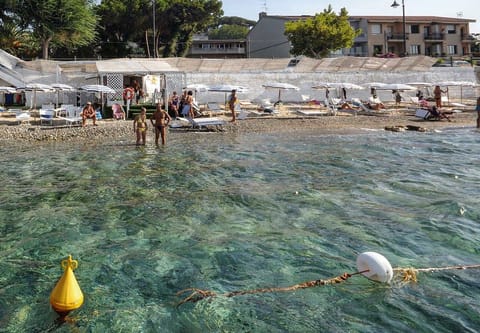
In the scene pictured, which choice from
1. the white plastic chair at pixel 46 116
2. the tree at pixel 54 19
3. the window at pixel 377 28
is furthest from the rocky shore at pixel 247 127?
the window at pixel 377 28

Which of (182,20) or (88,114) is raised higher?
(182,20)

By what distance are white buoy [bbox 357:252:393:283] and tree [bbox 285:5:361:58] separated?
1740 inches

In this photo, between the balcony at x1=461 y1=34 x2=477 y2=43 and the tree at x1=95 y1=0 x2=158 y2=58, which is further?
the balcony at x1=461 y1=34 x2=477 y2=43

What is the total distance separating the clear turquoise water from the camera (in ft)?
15.0

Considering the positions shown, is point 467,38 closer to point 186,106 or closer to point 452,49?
point 452,49

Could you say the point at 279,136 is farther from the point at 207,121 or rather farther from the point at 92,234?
the point at 92,234

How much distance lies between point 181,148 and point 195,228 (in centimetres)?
878

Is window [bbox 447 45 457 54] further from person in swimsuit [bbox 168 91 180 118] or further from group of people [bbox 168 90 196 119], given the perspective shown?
person in swimsuit [bbox 168 91 180 118]

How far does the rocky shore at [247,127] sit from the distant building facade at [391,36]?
1662 inches

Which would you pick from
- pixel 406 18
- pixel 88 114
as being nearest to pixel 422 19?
pixel 406 18

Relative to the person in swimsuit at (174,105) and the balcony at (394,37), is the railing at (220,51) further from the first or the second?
the person in swimsuit at (174,105)

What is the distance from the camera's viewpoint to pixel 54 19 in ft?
111

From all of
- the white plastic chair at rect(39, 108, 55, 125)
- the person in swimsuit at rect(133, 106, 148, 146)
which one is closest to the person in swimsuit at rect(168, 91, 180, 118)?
the white plastic chair at rect(39, 108, 55, 125)

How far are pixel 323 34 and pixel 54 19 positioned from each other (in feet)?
84.0
